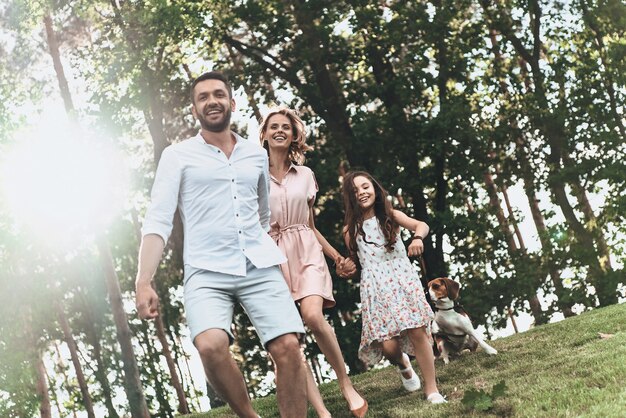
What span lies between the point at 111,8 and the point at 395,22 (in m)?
8.23

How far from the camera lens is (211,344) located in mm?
4602

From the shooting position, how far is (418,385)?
8.20 meters

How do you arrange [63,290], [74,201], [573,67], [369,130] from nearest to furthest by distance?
[369,130], [573,67], [74,201], [63,290]

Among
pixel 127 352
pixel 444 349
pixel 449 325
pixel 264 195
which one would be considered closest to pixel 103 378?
pixel 127 352

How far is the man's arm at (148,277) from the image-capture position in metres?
4.49

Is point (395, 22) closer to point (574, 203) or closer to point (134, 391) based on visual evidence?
point (574, 203)

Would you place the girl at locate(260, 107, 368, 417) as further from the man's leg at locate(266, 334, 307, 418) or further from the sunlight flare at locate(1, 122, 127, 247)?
the sunlight flare at locate(1, 122, 127, 247)

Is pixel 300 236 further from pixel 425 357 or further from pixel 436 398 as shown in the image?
pixel 436 398

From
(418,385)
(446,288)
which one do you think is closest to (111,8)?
(446,288)

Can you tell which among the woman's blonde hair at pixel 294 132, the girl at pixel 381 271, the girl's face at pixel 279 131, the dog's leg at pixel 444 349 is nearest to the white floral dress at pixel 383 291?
the girl at pixel 381 271

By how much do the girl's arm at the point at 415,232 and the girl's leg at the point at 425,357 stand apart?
2.35 ft

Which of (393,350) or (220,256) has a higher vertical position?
(220,256)

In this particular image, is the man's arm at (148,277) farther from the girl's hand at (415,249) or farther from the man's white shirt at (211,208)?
the girl's hand at (415,249)

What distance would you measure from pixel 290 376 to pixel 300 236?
2.37 metres
